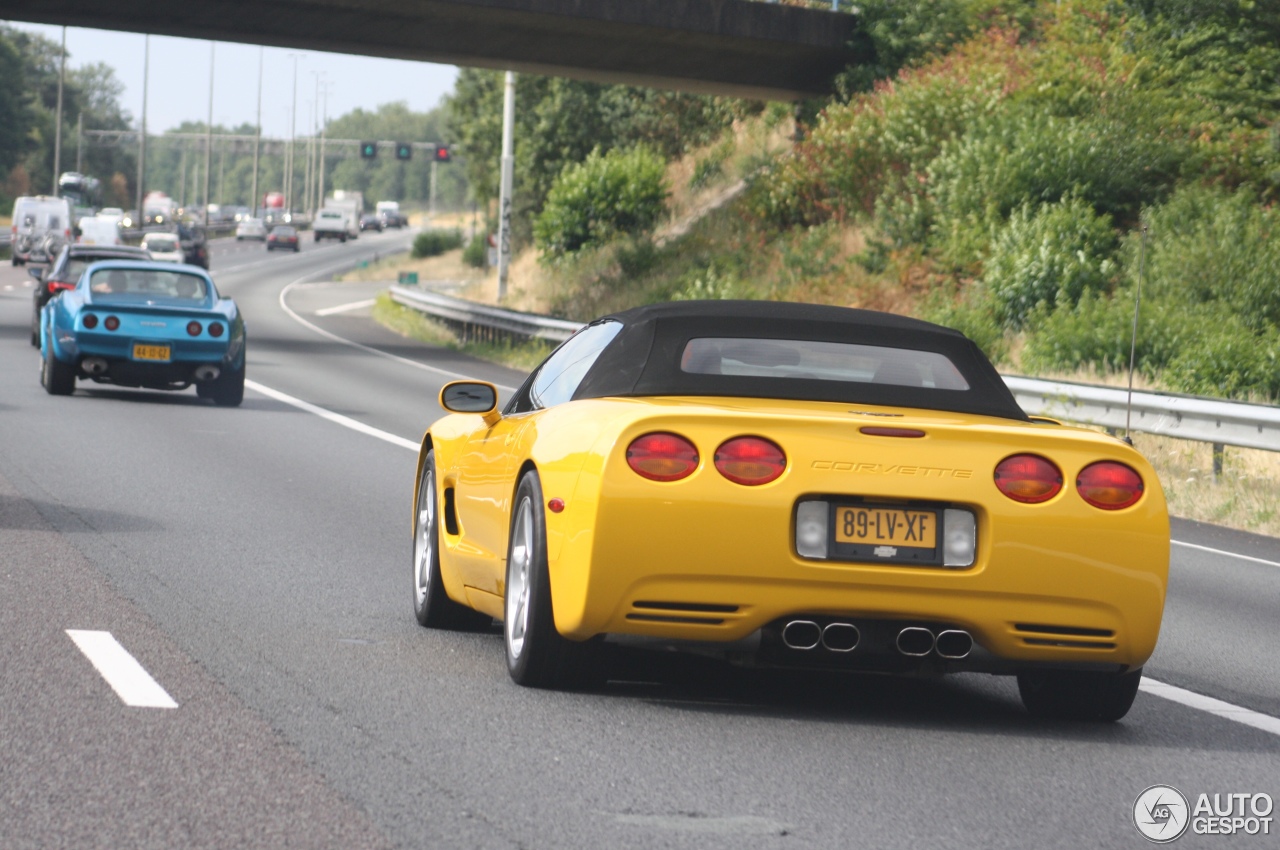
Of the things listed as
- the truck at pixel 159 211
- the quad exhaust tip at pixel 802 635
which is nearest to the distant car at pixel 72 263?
the quad exhaust tip at pixel 802 635

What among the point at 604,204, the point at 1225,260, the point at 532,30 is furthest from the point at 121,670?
the point at 604,204

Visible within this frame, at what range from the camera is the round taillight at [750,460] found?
6.18 metres

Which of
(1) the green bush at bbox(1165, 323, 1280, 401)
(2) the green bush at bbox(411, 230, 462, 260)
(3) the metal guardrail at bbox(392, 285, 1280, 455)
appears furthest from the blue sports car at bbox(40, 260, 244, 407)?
(2) the green bush at bbox(411, 230, 462, 260)

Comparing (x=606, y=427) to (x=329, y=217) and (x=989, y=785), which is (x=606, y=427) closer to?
(x=989, y=785)

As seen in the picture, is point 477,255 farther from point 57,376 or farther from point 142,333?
point 142,333

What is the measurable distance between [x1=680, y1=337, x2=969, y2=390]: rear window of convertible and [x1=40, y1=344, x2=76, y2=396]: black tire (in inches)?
582

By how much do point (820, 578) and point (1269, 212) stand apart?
2557cm

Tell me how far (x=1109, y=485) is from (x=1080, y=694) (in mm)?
845

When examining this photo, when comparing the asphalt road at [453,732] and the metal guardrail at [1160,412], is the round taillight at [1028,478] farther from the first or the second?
the metal guardrail at [1160,412]

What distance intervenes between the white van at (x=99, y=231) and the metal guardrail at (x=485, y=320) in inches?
1034

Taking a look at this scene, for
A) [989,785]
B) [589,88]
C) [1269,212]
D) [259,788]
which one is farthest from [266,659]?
[589,88]

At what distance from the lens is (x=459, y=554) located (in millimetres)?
7719

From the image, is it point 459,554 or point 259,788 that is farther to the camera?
point 459,554

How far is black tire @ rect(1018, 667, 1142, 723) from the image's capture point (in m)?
6.68
